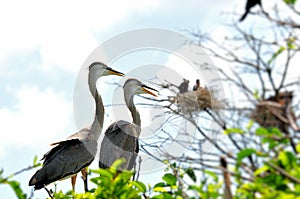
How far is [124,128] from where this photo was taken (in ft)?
19.6

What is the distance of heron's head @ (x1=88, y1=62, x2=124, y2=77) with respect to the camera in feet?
24.2

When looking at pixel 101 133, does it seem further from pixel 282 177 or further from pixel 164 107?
pixel 282 177

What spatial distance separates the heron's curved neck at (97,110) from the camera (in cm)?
672

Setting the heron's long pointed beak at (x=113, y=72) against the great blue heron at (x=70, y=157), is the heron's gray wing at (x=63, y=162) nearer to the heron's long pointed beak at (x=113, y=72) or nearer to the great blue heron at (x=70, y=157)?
the great blue heron at (x=70, y=157)

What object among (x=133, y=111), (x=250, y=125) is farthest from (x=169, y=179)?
(x=133, y=111)

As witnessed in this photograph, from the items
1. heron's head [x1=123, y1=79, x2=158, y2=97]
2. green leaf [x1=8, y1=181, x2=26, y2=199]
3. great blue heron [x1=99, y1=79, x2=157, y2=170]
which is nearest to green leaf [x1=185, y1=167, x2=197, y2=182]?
green leaf [x1=8, y1=181, x2=26, y2=199]

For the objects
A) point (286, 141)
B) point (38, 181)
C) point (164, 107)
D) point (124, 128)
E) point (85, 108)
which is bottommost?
point (286, 141)

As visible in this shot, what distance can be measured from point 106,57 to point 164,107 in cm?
319

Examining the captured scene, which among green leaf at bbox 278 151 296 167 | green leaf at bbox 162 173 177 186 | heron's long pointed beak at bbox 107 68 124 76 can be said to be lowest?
green leaf at bbox 278 151 296 167

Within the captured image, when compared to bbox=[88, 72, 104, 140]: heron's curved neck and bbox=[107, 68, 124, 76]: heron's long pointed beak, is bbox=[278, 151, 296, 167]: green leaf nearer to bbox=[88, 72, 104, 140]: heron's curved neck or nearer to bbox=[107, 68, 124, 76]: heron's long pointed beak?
bbox=[88, 72, 104, 140]: heron's curved neck

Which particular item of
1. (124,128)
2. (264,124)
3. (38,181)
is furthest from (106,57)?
(264,124)

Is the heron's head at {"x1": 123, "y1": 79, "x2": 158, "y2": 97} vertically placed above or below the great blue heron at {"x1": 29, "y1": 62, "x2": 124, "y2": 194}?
above

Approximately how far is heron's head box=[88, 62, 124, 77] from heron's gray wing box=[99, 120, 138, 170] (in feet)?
5.01

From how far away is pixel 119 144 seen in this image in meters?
5.74
